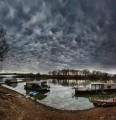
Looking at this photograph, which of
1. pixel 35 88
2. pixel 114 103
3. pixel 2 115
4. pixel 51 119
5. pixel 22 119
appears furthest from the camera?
pixel 35 88

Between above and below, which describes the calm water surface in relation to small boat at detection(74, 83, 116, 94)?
below

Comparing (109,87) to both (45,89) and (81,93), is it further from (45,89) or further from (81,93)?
(45,89)

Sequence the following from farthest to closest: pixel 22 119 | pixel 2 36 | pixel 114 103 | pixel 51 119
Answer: pixel 2 36 → pixel 114 103 → pixel 51 119 → pixel 22 119

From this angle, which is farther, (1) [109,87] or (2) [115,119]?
(1) [109,87]

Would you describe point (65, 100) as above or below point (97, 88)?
below

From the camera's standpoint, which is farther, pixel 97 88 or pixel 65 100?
pixel 97 88

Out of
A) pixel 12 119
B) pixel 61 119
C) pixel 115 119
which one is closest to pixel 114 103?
Answer: pixel 61 119

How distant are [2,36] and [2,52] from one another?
3896 mm

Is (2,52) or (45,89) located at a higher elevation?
(2,52)

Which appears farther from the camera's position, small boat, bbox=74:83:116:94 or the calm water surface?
small boat, bbox=74:83:116:94

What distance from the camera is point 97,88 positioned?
76062 millimetres

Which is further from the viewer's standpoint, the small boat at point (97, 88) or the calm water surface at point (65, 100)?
the small boat at point (97, 88)

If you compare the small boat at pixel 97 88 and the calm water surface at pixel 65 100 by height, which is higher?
the small boat at pixel 97 88

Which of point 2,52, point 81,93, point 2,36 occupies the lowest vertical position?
point 81,93
